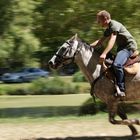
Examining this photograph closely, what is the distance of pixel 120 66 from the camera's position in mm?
9703

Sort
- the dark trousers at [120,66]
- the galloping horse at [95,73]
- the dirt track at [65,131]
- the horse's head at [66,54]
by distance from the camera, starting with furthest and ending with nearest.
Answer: the dirt track at [65,131]
the horse's head at [66,54]
the galloping horse at [95,73]
the dark trousers at [120,66]

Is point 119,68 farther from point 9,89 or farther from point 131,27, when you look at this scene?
point 9,89

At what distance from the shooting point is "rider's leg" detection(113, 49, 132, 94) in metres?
9.70

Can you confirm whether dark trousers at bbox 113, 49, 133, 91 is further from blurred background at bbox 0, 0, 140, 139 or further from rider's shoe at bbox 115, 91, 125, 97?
blurred background at bbox 0, 0, 140, 139

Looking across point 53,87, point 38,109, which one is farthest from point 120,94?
point 53,87

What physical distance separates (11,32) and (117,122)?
8.27m

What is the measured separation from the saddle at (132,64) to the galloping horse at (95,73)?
0.41ft

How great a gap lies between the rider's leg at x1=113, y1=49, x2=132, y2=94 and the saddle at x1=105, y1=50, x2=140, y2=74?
0.42 ft

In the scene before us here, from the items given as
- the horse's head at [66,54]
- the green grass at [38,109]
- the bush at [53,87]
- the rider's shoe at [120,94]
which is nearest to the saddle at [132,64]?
the rider's shoe at [120,94]

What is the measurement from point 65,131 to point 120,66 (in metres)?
2.49

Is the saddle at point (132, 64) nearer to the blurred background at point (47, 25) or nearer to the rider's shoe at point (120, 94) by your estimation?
the rider's shoe at point (120, 94)

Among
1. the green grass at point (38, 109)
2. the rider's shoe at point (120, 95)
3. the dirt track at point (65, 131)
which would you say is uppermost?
the rider's shoe at point (120, 95)

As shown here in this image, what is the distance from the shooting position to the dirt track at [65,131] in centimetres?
1048

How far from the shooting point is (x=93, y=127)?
11.8 meters
